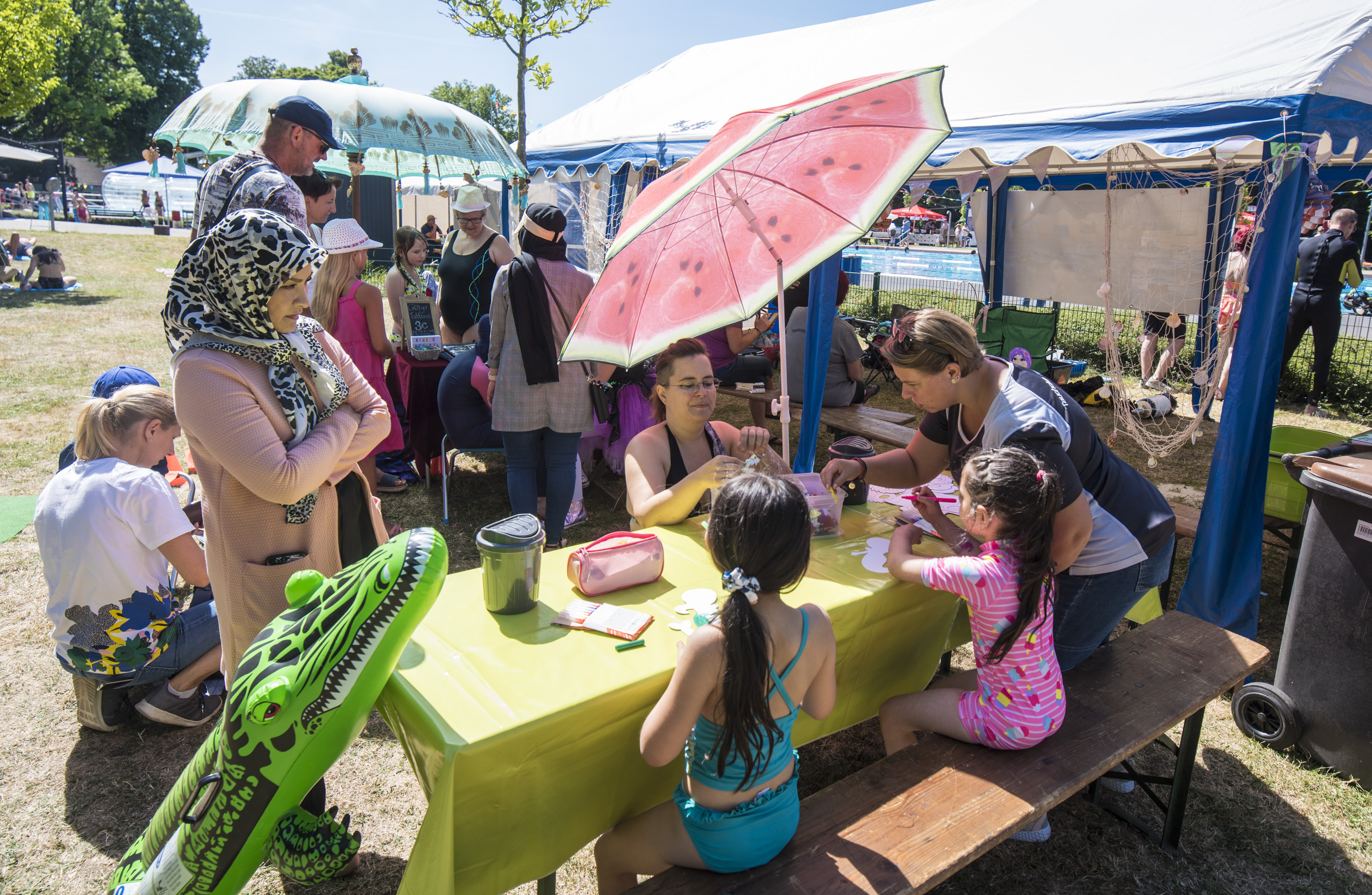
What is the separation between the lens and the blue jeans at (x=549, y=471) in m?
3.81

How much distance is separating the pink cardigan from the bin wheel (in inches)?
129

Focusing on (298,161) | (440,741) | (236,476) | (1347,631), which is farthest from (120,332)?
(1347,631)

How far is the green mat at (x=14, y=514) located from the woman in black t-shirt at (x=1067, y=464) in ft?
15.8

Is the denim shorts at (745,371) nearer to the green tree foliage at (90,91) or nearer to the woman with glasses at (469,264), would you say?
the woman with glasses at (469,264)

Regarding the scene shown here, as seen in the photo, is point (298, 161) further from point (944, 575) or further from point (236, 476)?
point (944, 575)

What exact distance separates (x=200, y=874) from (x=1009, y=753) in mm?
1890

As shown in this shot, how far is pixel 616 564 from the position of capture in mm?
2049

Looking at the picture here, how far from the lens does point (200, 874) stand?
4.83ft

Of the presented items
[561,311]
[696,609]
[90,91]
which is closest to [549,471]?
[561,311]

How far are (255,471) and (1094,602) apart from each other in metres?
2.33

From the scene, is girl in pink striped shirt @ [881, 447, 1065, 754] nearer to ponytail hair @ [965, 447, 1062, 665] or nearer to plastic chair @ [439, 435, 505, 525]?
ponytail hair @ [965, 447, 1062, 665]

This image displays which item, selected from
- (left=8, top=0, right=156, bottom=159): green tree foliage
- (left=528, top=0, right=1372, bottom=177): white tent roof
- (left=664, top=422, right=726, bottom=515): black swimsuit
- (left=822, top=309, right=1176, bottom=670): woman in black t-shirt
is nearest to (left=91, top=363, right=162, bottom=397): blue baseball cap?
(left=664, top=422, right=726, bottom=515): black swimsuit

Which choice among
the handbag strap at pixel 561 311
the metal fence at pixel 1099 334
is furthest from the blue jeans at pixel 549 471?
the metal fence at pixel 1099 334

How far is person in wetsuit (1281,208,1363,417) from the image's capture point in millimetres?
7395
